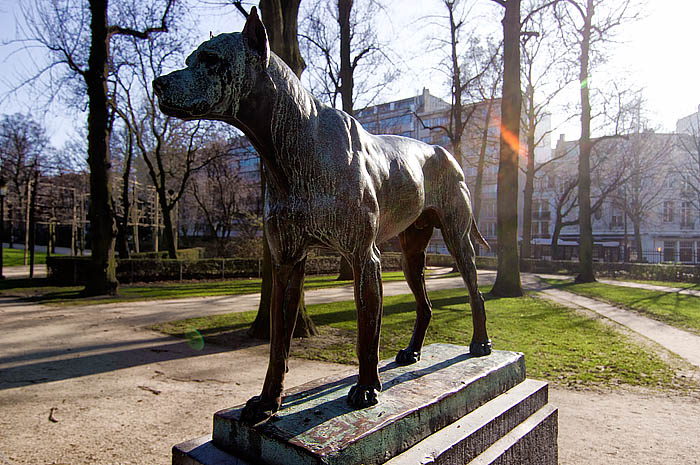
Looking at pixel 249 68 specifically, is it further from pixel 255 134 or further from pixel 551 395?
pixel 551 395

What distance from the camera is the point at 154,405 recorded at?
484 cm

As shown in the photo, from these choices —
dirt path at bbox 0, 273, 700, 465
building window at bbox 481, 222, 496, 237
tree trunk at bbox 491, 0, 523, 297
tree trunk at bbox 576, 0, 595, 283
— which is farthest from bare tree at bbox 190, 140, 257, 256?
building window at bbox 481, 222, 496, 237

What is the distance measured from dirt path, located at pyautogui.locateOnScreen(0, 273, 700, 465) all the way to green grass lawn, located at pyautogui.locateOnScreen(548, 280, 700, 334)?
6.67 m

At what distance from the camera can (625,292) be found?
1719cm

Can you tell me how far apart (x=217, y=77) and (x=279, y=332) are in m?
1.34

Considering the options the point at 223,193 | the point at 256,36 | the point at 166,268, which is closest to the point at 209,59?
the point at 256,36

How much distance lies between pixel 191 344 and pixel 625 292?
1639 centimetres

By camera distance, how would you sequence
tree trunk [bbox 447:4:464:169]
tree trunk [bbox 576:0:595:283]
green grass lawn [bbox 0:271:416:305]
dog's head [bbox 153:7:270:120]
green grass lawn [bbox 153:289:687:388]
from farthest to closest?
tree trunk [bbox 447:4:464:169] < tree trunk [bbox 576:0:595:283] < green grass lawn [bbox 0:271:416:305] < green grass lawn [bbox 153:289:687:388] < dog's head [bbox 153:7:270:120]

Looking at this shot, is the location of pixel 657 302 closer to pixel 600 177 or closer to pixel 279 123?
pixel 279 123

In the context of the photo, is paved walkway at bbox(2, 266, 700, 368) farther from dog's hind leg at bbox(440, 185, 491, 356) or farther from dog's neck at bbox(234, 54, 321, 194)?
dog's neck at bbox(234, 54, 321, 194)

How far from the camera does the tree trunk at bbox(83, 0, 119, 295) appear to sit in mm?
15070

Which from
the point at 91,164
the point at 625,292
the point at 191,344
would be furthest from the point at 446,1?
the point at 191,344

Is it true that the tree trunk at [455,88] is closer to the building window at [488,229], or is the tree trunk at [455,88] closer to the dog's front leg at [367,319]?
the dog's front leg at [367,319]

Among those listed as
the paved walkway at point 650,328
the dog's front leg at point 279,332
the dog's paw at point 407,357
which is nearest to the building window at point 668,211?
the paved walkway at point 650,328
